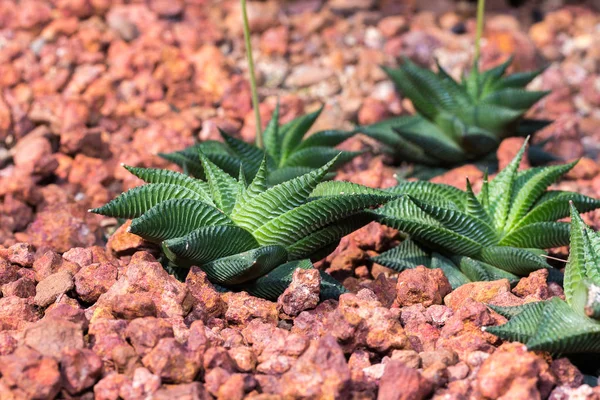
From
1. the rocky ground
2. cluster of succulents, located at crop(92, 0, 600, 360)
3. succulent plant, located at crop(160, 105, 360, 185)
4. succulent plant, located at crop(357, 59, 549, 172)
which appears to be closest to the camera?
the rocky ground

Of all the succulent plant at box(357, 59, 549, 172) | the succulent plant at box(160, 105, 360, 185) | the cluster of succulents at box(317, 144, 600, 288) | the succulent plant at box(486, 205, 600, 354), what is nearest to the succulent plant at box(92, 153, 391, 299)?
the cluster of succulents at box(317, 144, 600, 288)

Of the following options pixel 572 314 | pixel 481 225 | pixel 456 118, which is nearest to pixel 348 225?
pixel 481 225

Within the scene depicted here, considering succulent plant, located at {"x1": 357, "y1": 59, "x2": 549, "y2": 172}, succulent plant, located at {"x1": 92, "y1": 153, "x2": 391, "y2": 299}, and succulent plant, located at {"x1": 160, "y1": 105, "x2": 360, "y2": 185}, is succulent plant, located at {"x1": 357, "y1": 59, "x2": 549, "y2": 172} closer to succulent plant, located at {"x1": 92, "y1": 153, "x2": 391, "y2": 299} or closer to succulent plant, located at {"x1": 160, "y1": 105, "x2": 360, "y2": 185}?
succulent plant, located at {"x1": 160, "y1": 105, "x2": 360, "y2": 185}

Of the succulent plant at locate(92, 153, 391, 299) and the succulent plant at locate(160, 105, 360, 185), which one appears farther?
the succulent plant at locate(160, 105, 360, 185)

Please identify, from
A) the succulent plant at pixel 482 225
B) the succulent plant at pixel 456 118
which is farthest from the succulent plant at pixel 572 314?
the succulent plant at pixel 456 118

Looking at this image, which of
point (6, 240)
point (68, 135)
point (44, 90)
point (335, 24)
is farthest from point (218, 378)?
point (335, 24)

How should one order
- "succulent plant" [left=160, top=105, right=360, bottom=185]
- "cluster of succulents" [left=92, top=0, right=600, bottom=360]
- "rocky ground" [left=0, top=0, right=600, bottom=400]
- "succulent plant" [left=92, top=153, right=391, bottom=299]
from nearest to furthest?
1. "rocky ground" [left=0, top=0, right=600, bottom=400]
2. "cluster of succulents" [left=92, top=0, right=600, bottom=360]
3. "succulent plant" [left=92, top=153, right=391, bottom=299]
4. "succulent plant" [left=160, top=105, right=360, bottom=185]
